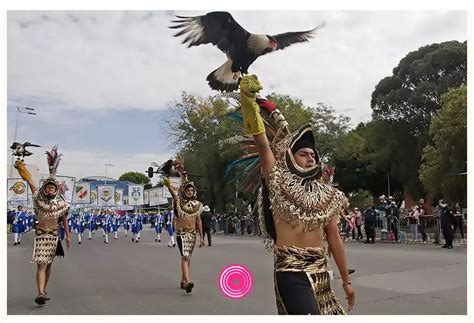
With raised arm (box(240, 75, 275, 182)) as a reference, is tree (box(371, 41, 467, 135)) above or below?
above

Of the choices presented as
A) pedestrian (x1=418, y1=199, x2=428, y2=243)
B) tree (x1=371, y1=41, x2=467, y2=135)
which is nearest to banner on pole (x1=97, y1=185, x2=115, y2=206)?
pedestrian (x1=418, y1=199, x2=428, y2=243)

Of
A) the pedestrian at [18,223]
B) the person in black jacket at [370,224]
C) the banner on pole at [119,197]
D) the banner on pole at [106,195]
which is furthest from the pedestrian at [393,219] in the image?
the pedestrian at [18,223]

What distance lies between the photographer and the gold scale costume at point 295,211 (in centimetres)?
302

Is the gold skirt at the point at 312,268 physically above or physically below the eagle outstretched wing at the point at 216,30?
below

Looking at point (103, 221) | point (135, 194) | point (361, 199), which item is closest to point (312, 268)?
point (103, 221)

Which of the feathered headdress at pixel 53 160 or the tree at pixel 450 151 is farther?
the tree at pixel 450 151

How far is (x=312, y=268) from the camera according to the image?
10.1 ft

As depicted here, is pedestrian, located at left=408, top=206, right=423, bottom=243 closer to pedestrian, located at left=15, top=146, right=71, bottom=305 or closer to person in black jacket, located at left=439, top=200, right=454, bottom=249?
person in black jacket, located at left=439, top=200, right=454, bottom=249

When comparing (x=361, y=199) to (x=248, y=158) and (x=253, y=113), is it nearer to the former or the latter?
(x=248, y=158)

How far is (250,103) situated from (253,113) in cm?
6

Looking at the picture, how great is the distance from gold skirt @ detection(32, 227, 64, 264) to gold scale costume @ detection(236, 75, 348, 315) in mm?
3595

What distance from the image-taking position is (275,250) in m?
3.18

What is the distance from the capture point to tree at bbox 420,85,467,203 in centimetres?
1368

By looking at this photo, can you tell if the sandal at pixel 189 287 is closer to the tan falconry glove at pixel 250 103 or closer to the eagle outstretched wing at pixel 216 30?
the eagle outstretched wing at pixel 216 30
